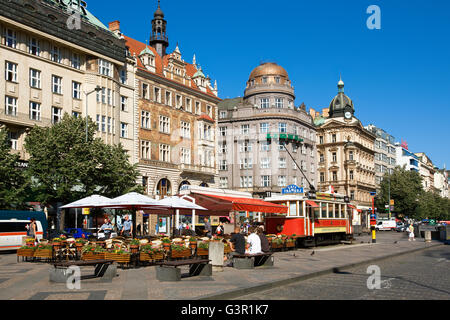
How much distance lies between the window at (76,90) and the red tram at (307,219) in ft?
72.8

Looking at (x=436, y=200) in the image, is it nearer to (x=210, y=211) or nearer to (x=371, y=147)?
(x=371, y=147)

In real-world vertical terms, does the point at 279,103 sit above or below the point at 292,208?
above

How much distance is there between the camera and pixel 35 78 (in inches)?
1639

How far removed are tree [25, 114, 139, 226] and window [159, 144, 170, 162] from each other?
51.1 feet

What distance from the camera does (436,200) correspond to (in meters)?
117

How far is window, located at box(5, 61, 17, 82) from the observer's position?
39.2 meters

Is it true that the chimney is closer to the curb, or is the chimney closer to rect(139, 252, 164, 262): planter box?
rect(139, 252, 164, 262): planter box

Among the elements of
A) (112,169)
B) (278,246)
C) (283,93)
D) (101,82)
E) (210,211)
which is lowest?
(278,246)

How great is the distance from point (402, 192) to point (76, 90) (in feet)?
218

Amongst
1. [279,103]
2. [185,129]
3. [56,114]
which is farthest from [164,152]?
[279,103]

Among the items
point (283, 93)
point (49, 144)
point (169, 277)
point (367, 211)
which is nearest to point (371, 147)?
point (367, 211)

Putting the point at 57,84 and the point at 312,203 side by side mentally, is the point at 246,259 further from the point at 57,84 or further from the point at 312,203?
the point at 57,84

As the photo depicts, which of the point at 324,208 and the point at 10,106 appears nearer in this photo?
the point at 324,208

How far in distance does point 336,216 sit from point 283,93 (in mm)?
44157
